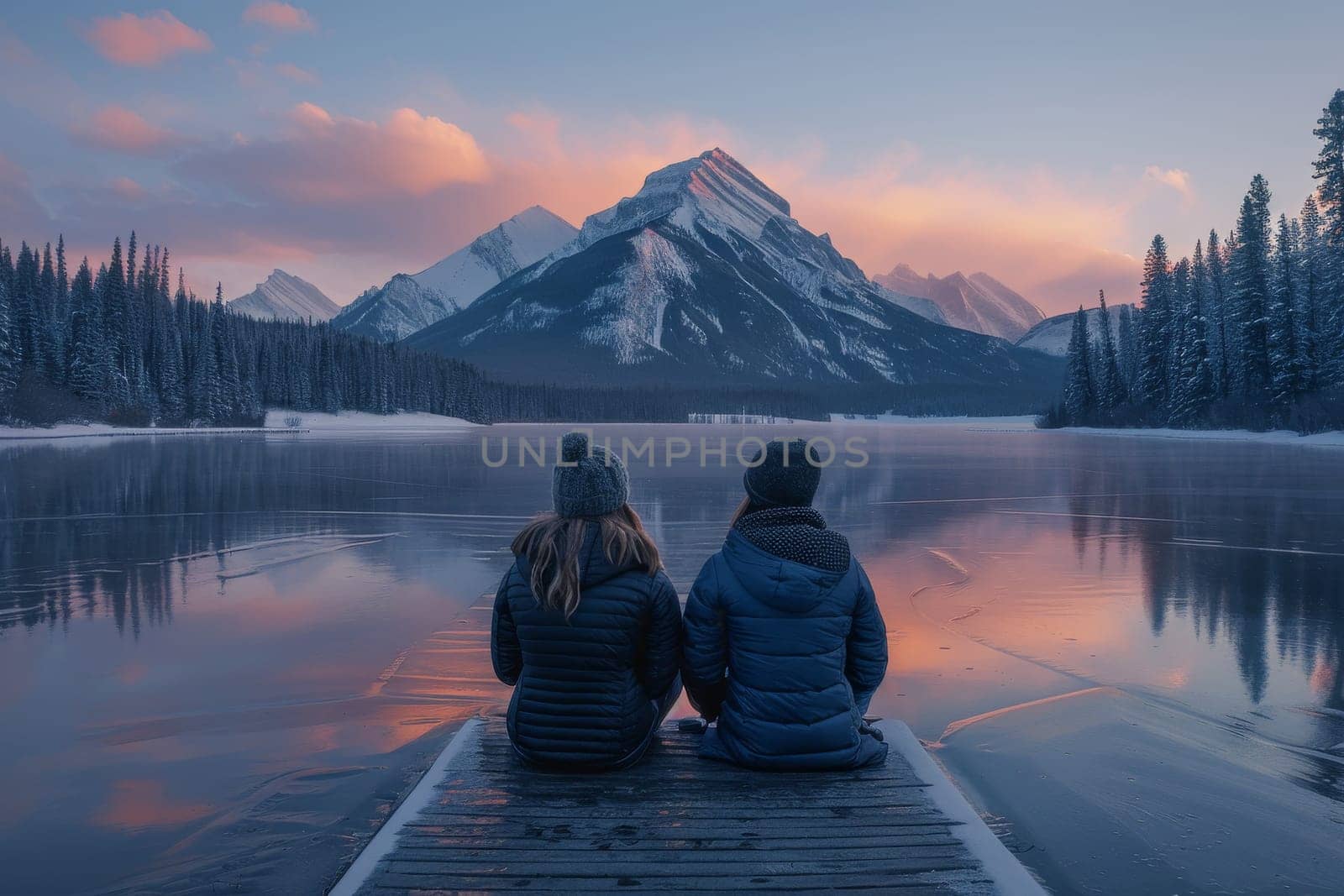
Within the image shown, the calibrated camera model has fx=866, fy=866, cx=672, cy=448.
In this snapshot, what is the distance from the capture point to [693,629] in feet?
14.3

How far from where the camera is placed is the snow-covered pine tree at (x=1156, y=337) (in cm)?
7625

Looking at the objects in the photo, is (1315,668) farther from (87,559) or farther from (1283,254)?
(1283,254)

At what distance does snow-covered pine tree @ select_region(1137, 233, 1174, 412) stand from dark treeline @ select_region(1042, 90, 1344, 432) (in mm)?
101

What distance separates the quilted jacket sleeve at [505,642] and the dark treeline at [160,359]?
72596mm

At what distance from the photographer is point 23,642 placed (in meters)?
8.15

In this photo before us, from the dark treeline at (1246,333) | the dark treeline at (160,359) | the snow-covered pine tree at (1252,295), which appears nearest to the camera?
the dark treeline at (1246,333)


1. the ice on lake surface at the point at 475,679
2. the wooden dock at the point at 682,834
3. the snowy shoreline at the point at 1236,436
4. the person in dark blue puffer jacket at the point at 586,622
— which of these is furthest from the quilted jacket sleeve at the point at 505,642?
the snowy shoreline at the point at 1236,436

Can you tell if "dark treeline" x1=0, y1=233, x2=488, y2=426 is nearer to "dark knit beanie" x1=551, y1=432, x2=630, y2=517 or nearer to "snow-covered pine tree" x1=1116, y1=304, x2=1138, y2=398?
"dark knit beanie" x1=551, y1=432, x2=630, y2=517

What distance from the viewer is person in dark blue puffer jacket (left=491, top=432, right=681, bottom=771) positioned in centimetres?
408

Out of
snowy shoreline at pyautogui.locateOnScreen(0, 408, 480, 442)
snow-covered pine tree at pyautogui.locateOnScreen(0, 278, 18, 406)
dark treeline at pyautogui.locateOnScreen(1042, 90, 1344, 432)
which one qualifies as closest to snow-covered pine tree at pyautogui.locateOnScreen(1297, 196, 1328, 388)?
dark treeline at pyautogui.locateOnScreen(1042, 90, 1344, 432)

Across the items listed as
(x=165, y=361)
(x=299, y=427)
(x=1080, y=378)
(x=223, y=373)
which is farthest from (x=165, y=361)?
(x=1080, y=378)

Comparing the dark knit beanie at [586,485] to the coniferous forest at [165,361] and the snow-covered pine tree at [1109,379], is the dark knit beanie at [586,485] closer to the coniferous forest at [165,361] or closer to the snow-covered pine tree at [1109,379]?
the coniferous forest at [165,361]

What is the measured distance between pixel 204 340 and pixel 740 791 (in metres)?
103

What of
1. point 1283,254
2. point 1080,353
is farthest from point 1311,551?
point 1080,353
